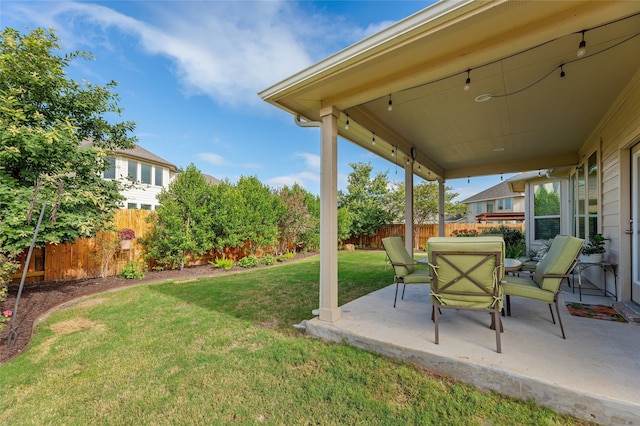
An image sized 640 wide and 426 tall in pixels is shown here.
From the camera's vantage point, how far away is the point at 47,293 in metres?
5.04

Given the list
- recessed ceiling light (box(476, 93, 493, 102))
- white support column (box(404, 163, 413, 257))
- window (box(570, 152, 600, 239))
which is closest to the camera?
recessed ceiling light (box(476, 93, 493, 102))

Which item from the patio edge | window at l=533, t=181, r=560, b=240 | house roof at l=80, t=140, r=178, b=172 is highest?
house roof at l=80, t=140, r=178, b=172

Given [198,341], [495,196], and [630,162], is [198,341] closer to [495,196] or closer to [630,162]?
[630,162]

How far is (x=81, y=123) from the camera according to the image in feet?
16.4

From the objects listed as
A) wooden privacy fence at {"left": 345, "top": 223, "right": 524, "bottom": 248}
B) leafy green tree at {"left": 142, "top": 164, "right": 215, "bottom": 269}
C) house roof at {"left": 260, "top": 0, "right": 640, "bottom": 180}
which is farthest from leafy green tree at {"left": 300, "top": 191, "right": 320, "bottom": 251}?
house roof at {"left": 260, "top": 0, "right": 640, "bottom": 180}

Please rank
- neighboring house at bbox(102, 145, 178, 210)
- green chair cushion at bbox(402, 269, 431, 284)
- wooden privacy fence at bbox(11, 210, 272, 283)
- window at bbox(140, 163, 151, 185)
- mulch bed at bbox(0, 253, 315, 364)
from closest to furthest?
mulch bed at bbox(0, 253, 315, 364) → green chair cushion at bbox(402, 269, 431, 284) → wooden privacy fence at bbox(11, 210, 272, 283) → neighboring house at bbox(102, 145, 178, 210) → window at bbox(140, 163, 151, 185)

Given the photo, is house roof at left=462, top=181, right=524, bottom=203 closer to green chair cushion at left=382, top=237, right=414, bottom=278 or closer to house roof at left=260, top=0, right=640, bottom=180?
house roof at left=260, top=0, right=640, bottom=180

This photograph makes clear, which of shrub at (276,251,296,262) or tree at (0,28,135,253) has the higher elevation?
tree at (0,28,135,253)

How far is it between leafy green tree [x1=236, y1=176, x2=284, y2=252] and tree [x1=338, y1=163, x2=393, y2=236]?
6.66 m

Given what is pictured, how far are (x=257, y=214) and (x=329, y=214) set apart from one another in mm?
6134

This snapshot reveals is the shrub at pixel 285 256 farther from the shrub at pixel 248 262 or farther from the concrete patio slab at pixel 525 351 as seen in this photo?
the concrete patio slab at pixel 525 351

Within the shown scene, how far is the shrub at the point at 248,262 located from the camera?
8.59 meters

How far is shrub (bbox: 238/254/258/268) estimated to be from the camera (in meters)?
8.59

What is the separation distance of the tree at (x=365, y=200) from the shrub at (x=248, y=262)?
7529 mm
